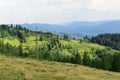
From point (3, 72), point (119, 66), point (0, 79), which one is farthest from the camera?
point (119, 66)

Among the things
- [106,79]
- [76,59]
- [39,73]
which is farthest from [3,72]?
[76,59]

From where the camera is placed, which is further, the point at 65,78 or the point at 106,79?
the point at 106,79

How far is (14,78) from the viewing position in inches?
1340

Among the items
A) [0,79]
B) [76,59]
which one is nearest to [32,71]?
[0,79]

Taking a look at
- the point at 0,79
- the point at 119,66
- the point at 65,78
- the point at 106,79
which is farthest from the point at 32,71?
the point at 119,66

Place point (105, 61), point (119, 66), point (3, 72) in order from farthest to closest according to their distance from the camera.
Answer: point (105, 61)
point (119, 66)
point (3, 72)

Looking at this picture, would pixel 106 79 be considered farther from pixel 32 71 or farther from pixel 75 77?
pixel 32 71

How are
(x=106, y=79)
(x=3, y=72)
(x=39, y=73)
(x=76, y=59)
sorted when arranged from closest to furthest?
1. (x=3, y=72)
2. (x=39, y=73)
3. (x=106, y=79)
4. (x=76, y=59)

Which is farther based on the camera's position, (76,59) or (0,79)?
(76,59)

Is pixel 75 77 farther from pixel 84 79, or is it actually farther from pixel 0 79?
pixel 0 79

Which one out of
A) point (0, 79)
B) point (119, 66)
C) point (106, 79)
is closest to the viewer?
point (0, 79)

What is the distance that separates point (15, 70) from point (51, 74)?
173 inches

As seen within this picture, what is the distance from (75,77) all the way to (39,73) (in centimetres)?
456

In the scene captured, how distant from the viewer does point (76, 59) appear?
13500 centimetres
